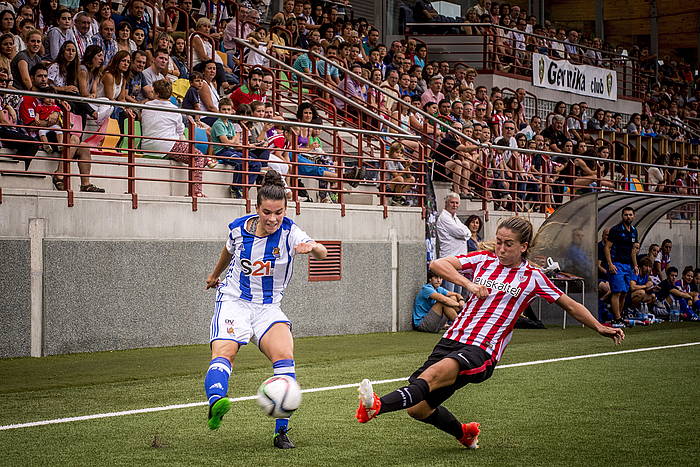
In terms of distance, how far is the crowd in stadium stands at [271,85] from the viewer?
48.5ft

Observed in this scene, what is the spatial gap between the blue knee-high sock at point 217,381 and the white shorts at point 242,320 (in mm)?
285

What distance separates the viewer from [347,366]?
12727 millimetres

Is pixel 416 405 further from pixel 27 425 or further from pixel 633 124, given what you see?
pixel 633 124

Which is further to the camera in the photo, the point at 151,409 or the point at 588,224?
the point at 588,224

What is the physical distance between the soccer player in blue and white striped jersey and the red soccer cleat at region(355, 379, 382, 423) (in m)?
0.89

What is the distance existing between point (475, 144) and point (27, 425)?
1382 cm

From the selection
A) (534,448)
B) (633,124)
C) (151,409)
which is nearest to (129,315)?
(151,409)

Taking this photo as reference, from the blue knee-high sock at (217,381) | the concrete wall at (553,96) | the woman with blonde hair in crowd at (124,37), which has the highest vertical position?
the concrete wall at (553,96)

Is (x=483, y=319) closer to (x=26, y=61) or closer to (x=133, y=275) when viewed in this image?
(x=133, y=275)

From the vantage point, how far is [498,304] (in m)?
7.51

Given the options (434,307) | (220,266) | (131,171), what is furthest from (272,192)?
(434,307)

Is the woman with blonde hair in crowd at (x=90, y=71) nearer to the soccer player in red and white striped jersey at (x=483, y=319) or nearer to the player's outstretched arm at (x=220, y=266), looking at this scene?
the player's outstretched arm at (x=220, y=266)

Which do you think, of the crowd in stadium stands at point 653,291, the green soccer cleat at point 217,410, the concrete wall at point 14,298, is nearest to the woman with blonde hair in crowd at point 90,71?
the concrete wall at point 14,298

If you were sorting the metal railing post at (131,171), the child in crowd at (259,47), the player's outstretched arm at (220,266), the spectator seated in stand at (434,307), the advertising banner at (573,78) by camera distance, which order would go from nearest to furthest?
the player's outstretched arm at (220,266) < the metal railing post at (131,171) < the spectator seated in stand at (434,307) < the child in crowd at (259,47) < the advertising banner at (573,78)
